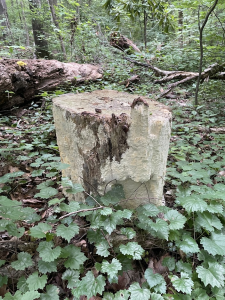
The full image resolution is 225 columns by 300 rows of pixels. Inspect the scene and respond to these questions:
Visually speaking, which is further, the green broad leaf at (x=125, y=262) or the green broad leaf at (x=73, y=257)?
the green broad leaf at (x=125, y=262)

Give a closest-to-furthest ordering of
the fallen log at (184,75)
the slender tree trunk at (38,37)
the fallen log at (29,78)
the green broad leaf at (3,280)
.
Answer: the green broad leaf at (3,280) < the fallen log at (29,78) < the fallen log at (184,75) < the slender tree trunk at (38,37)

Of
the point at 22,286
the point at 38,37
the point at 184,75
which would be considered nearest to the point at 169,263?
the point at 22,286

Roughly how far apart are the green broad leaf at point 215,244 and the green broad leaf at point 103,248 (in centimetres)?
65

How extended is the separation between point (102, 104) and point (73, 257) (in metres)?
1.30

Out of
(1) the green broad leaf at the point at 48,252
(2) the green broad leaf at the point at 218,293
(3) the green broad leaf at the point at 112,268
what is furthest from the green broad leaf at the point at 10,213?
(2) the green broad leaf at the point at 218,293

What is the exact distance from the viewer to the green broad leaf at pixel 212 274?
122cm

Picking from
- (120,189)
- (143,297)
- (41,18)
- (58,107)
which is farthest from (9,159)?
(41,18)

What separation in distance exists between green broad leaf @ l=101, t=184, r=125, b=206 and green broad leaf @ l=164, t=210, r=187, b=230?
37cm

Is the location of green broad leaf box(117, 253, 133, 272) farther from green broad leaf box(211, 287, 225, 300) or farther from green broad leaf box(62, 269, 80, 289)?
green broad leaf box(211, 287, 225, 300)

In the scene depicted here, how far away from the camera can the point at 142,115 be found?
1.40 metres

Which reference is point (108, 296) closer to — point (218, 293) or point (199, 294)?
point (199, 294)

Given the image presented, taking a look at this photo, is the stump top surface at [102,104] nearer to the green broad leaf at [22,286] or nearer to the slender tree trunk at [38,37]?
the green broad leaf at [22,286]

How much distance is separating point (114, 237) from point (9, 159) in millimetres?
1772

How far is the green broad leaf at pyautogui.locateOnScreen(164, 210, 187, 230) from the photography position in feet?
Answer: 4.38
